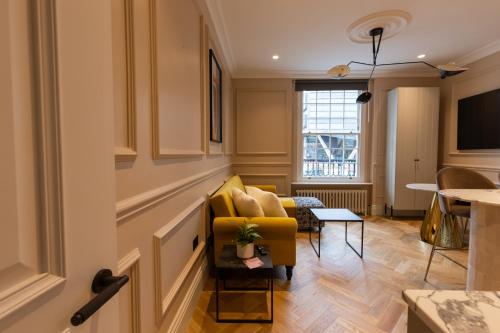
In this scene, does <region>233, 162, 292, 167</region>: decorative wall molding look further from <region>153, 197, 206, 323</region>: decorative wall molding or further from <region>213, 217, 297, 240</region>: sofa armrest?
<region>153, 197, 206, 323</region>: decorative wall molding

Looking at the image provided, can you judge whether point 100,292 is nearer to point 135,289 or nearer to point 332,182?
point 135,289

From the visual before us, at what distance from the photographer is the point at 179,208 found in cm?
161

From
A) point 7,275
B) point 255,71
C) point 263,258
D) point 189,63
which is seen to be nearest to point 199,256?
point 263,258

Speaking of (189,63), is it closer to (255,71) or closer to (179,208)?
(179,208)

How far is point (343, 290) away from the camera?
2.17 metres

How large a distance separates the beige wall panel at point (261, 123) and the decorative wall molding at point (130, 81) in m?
3.60

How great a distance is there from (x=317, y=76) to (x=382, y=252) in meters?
3.06

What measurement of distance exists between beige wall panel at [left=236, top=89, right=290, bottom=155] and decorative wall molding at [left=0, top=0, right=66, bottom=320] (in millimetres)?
4183

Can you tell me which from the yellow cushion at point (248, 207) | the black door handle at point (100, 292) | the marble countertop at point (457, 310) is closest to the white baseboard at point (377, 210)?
the yellow cushion at point (248, 207)

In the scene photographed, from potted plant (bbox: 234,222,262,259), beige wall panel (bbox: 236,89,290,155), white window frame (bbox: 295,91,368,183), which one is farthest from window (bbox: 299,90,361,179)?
potted plant (bbox: 234,222,262,259)

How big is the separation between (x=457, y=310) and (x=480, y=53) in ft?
14.9

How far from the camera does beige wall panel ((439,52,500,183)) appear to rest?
3383mm

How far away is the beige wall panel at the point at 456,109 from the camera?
11.1ft

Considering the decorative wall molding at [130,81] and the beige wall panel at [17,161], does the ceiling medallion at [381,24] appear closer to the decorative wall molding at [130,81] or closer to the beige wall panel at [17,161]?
the decorative wall molding at [130,81]
